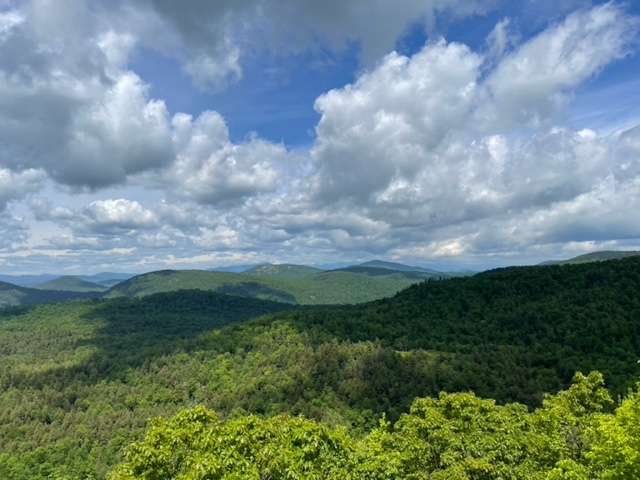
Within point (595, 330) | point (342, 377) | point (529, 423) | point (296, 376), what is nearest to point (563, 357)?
point (595, 330)

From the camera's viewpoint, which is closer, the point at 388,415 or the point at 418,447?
the point at 418,447

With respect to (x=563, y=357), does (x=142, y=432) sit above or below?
below

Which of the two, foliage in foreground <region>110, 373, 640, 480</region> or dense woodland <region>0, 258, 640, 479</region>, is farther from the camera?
dense woodland <region>0, 258, 640, 479</region>

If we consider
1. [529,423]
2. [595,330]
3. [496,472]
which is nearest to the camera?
[496,472]

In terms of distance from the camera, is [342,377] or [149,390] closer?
[342,377]

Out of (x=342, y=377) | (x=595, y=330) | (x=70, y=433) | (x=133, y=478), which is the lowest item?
(x=70, y=433)

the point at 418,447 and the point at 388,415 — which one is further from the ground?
the point at 418,447

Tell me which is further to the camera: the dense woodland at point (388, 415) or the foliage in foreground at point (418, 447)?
the dense woodland at point (388, 415)

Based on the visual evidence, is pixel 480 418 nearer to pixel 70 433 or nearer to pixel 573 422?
pixel 573 422
